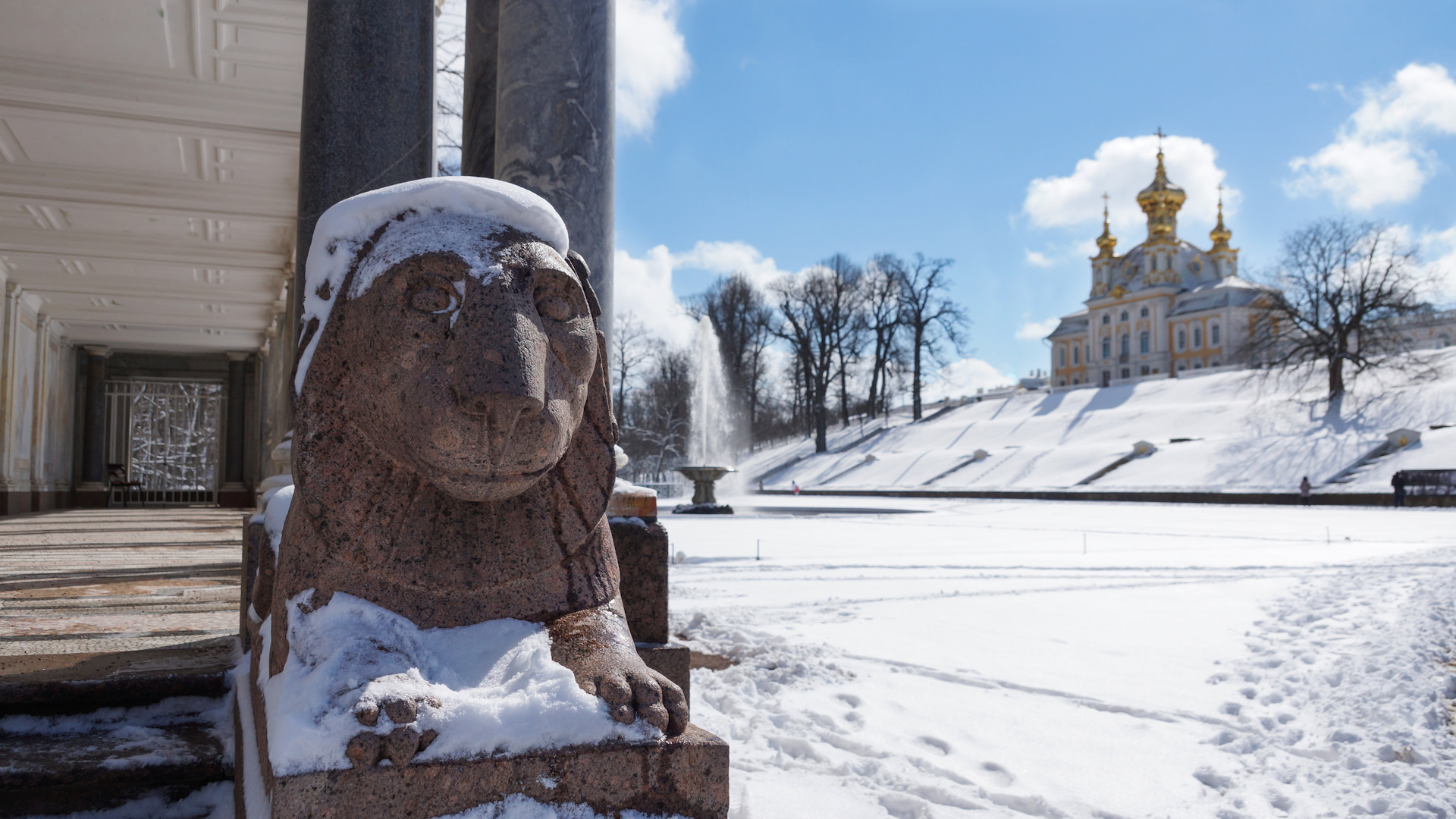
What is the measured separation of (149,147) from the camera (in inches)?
346

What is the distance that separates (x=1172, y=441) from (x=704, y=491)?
19576 mm

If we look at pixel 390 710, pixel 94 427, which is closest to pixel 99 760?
pixel 390 710

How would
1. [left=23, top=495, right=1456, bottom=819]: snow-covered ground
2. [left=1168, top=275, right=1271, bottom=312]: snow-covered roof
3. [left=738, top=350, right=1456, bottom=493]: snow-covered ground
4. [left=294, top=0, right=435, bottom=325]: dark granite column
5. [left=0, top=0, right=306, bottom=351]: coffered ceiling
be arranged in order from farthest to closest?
[left=1168, top=275, right=1271, bottom=312]: snow-covered roof < [left=738, top=350, right=1456, bottom=493]: snow-covered ground < [left=0, top=0, right=306, bottom=351]: coffered ceiling < [left=294, top=0, right=435, bottom=325]: dark granite column < [left=23, top=495, right=1456, bottom=819]: snow-covered ground

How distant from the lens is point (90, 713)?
2596 mm

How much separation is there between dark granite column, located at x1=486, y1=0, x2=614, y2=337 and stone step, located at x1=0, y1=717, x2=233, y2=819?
2.19 metres

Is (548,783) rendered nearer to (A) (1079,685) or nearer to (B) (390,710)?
(B) (390,710)

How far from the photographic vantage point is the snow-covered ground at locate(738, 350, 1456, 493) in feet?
85.5

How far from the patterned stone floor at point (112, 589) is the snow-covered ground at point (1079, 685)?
219 cm

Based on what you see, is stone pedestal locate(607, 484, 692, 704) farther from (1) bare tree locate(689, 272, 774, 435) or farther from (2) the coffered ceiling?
(1) bare tree locate(689, 272, 774, 435)

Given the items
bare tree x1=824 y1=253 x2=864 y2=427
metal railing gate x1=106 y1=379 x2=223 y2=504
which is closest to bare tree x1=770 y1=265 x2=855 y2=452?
bare tree x1=824 y1=253 x2=864 y2=427

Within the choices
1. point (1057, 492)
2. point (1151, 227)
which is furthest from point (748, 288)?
point (1151, 227)

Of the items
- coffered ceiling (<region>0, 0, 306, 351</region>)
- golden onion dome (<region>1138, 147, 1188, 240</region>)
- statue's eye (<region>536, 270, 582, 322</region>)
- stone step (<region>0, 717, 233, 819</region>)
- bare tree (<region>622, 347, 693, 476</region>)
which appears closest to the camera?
statue's eye (<region>536, 270, 582, 322</region>)

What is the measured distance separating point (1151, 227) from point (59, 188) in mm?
67838

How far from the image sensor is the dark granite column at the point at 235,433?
18.2 metres
